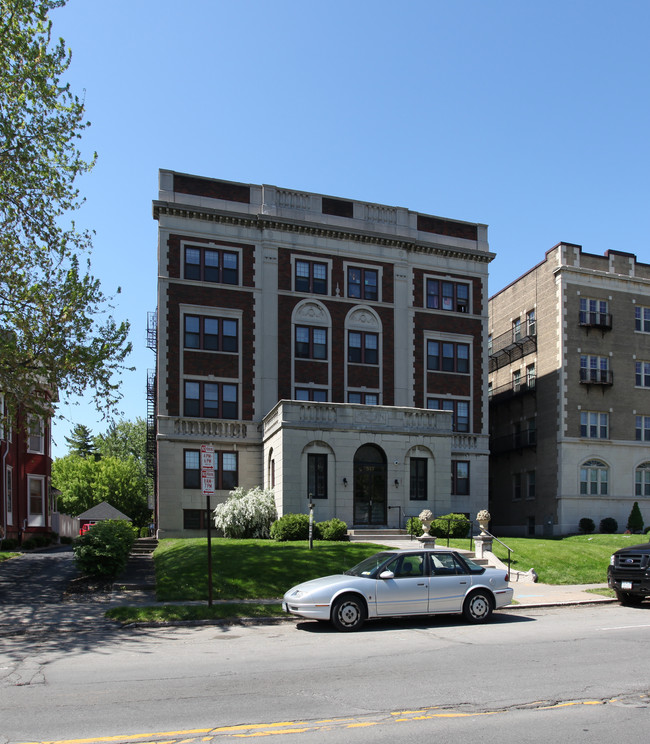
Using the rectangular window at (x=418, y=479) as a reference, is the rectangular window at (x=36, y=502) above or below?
below

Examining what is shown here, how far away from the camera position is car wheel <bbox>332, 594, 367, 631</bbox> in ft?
44.7

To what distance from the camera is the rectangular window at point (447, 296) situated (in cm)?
4091

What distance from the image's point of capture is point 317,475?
3188cm

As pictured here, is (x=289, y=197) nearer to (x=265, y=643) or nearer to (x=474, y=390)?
(x=474, y=390)

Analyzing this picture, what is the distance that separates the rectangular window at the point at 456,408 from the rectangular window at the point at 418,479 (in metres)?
6.72

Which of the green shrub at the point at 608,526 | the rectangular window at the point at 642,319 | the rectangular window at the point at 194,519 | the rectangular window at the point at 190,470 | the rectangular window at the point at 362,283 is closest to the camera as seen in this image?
the rectangular window at the point at 194,519

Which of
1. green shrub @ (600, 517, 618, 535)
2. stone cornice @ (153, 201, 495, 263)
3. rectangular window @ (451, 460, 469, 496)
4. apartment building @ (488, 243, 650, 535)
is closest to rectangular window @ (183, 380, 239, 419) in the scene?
stone cornice @ (153, 201, 495, 263)

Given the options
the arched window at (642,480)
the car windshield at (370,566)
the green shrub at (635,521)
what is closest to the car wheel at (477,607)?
the car windshield at (370,566)

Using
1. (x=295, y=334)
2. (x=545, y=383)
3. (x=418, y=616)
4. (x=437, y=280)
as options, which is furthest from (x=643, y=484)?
(x=418, y=616)

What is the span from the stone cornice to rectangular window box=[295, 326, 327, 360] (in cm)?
499

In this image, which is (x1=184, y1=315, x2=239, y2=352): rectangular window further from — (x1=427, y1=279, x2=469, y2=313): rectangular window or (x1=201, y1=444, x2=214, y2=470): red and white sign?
(x1=201, y1=444, x2=214, y2=470): red and white sign

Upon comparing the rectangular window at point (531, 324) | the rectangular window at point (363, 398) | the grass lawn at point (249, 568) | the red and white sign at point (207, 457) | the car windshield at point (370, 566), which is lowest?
the grass lawn at point (249, 568)

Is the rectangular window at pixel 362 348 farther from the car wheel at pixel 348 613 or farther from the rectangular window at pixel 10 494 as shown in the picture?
the car wheel at pixel 348 613

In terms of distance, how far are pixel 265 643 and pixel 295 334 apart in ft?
86.1
